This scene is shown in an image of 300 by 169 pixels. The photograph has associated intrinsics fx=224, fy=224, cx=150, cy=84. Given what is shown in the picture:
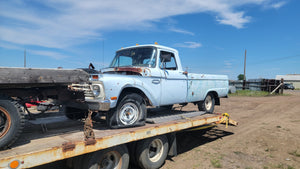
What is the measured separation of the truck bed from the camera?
281cm

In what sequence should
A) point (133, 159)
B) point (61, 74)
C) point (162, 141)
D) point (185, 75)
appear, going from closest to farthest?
point (61, 74)
point (133, 159)
point (162, 141)
point (185, 75)

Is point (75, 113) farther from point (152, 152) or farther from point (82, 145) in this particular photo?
point (82, 145)

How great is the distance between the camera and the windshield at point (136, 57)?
5.33 m

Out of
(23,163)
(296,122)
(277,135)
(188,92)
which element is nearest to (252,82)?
(296,122)

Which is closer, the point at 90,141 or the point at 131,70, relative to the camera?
the point at 90,141

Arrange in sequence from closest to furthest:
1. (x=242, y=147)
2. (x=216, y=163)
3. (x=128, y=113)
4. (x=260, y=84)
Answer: (x=128, y=113)
(x=216, y=163)
(x=242, y=147)
(x=260, y=84)

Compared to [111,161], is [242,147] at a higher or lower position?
lower

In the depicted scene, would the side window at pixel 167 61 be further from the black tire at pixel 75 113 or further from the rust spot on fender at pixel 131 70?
the black tire at pixel 75 113

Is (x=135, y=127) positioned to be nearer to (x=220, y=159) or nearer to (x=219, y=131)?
(x=220, y=159)

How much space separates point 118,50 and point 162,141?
273 centimetres

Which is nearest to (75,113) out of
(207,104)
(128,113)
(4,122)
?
(128,113)

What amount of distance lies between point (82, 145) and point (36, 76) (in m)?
1.18

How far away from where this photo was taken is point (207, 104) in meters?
7.51

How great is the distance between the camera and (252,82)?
25.9 meters
